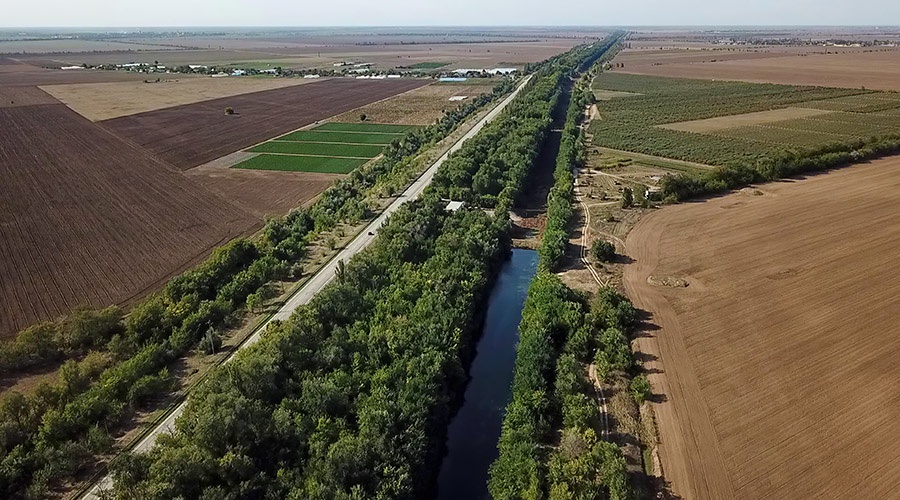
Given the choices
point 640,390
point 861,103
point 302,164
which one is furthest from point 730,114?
point 640,390

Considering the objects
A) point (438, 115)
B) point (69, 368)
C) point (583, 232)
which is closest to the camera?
point (69, 368)

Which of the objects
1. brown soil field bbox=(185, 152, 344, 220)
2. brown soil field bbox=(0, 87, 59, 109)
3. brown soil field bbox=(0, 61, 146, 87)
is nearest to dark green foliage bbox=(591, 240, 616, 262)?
brown soil field bbox=(185, 152, 344, 220)

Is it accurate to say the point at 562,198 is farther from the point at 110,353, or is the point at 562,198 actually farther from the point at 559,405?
the point at 110,353

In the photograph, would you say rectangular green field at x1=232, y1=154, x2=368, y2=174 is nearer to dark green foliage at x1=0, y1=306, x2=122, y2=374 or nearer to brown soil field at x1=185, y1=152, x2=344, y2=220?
brown soil field at x1=185, y1=152, x2=344, y2=220

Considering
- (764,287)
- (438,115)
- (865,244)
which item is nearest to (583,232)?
(764,287)

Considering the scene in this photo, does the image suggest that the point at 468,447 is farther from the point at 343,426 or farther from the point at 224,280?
the point at 224,280

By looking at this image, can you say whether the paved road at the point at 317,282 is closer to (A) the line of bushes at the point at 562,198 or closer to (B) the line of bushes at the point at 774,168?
(A) the line of bushes at the point at 562,198
